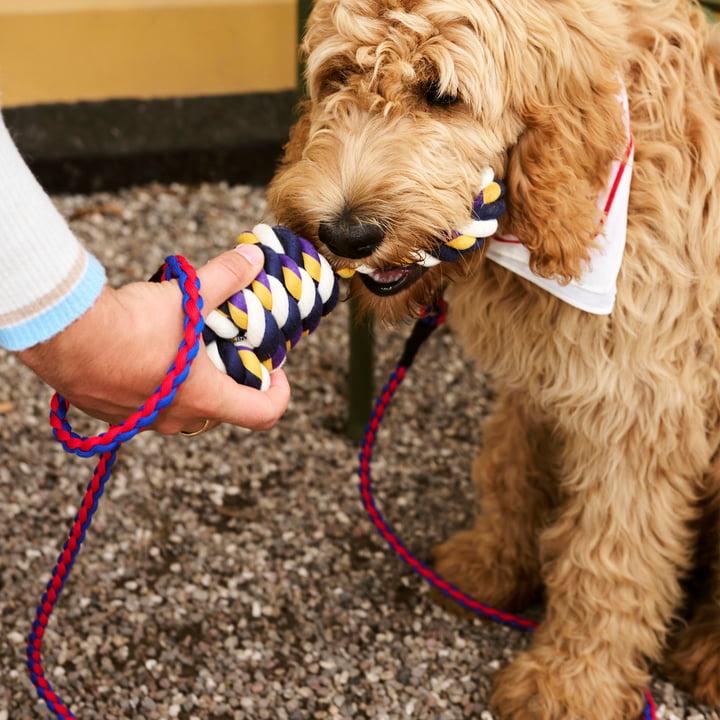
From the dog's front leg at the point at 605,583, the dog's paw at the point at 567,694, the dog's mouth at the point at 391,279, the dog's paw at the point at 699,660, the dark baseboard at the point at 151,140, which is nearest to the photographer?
the dog's mouth at the point at 391,279

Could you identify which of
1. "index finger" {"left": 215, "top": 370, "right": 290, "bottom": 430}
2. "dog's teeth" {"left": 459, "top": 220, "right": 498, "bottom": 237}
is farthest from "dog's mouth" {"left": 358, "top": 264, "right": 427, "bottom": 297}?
"index finger" {"left": 215, "top": 370, "right": 290, "bottom": 430}

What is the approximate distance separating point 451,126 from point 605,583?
1.15 metres

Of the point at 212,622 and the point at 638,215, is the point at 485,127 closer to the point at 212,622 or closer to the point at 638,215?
the point at 638,215

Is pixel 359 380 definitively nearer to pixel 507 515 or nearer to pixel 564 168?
pixel 507 515

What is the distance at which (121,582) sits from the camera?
2.82 m

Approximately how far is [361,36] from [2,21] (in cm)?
333

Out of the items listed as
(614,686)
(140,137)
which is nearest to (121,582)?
(614,686)

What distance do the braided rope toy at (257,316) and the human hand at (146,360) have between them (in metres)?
0.03

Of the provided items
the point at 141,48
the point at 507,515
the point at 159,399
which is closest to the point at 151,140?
the point at 141,48

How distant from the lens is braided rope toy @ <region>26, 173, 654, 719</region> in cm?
152

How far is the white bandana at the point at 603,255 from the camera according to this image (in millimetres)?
1901

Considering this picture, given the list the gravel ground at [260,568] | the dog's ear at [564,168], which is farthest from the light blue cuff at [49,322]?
the gravel ground at [260,568]

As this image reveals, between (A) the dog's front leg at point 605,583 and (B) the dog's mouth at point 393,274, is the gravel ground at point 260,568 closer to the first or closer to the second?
(A) the dog's front leg at point 605,583

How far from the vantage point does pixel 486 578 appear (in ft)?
9.17
